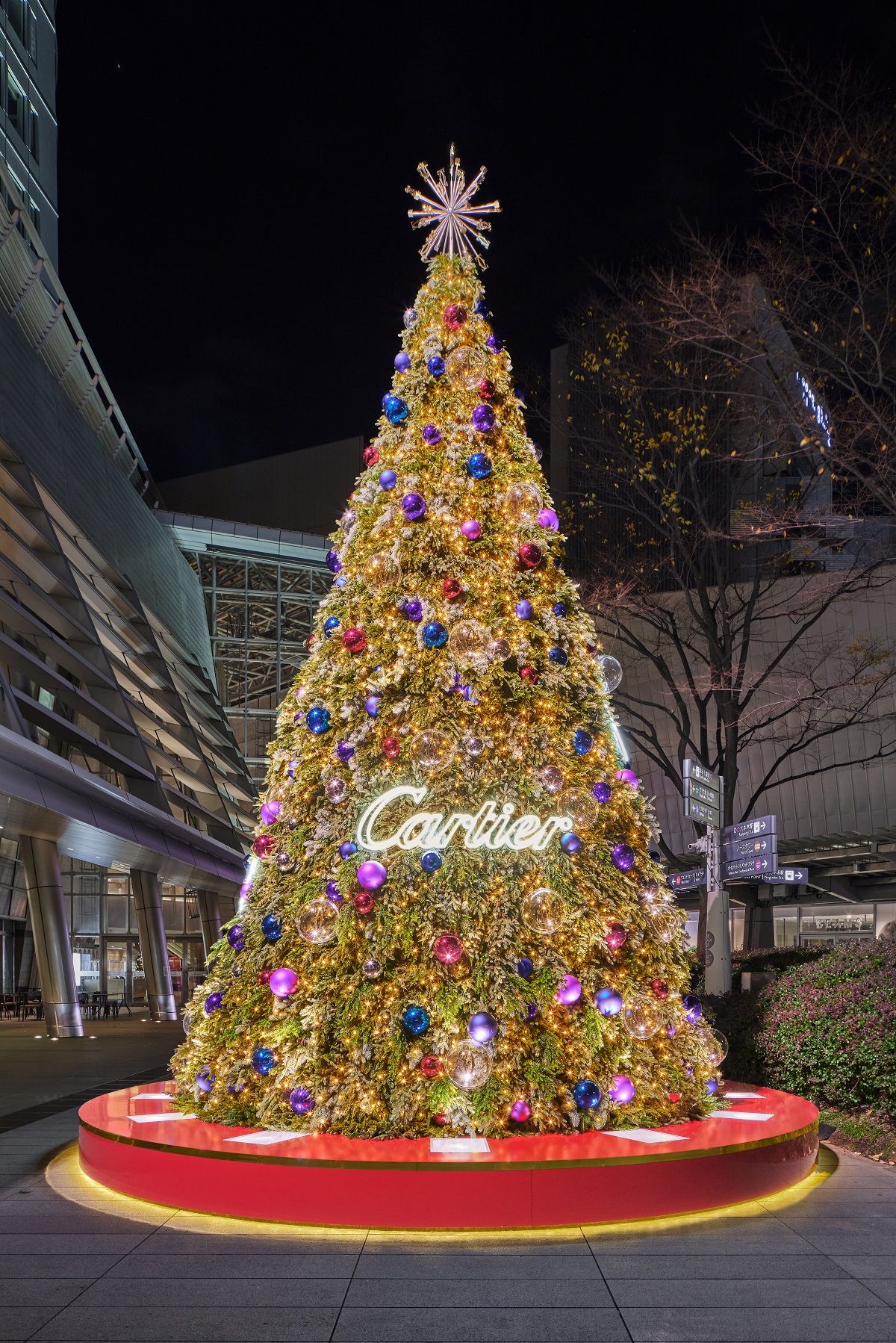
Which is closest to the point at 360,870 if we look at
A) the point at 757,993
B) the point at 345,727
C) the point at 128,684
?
the point at 345,727

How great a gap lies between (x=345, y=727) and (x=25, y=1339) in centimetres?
443

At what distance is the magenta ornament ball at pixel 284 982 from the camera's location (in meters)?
7.45

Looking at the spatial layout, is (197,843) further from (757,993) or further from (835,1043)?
(835,1043)

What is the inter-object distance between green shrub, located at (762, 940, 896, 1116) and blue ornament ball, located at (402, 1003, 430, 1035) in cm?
425

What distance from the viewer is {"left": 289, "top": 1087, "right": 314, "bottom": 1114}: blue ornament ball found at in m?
7.17

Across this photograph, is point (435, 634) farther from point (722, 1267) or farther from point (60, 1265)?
point (60, 1265)

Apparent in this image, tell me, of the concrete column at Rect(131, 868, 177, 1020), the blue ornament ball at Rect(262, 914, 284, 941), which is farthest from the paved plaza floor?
the concrete column at Rect(131, 868, 177, 1020)

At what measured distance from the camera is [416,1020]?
7.06m

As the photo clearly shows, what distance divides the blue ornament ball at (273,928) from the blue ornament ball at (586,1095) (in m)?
2.12

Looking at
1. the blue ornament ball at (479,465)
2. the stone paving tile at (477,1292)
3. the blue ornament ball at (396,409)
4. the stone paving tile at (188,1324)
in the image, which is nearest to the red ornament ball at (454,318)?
the blue ornament ball at (396,409)

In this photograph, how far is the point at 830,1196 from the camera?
7102 millimetres

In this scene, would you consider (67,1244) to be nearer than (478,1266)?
No

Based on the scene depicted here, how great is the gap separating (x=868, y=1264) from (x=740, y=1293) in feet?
2.80

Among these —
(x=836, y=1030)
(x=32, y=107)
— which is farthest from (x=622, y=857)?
(x=32, y=107)
